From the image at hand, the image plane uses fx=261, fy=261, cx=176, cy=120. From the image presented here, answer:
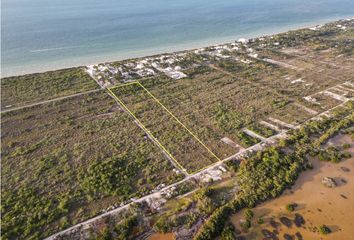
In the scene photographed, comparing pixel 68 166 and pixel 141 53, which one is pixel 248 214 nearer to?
pixel 68 166

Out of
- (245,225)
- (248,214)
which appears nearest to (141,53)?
(248,214)

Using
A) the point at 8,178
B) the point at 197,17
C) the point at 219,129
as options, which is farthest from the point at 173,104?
the point at 197,17

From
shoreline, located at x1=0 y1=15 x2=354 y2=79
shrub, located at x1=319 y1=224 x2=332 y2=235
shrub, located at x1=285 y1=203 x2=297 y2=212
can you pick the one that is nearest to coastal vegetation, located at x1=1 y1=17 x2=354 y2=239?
shrub, located at x1=285 y1=203 x2=297 y2=212

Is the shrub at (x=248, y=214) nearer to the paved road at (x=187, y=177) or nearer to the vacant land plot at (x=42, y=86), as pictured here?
the paved road at (x=187, y=177)

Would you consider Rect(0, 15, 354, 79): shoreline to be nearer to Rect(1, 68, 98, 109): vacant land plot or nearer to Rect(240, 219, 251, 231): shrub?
Rect(1, 68, 98, 109): vacant land plot

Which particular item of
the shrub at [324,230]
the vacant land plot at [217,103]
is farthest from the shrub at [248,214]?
the vacant land plot at [217,103]
